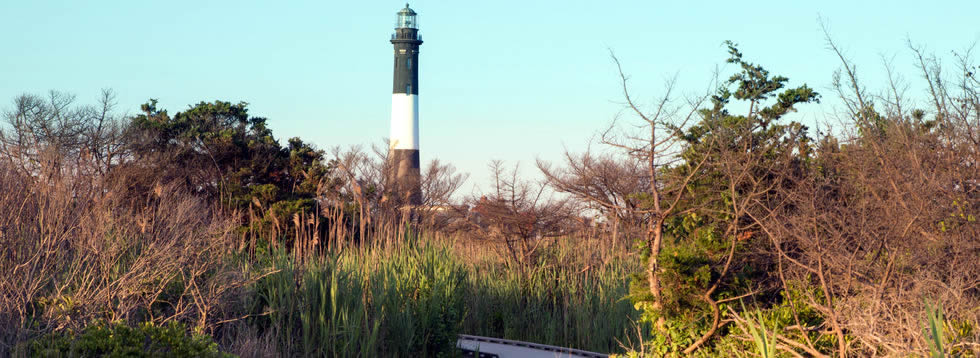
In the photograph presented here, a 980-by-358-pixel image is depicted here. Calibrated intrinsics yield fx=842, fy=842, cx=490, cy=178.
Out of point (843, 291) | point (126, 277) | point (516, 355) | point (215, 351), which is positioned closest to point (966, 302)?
point (843, 291)

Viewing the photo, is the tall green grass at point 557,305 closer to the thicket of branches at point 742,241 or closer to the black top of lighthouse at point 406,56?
the thicket of branches at point 742,241

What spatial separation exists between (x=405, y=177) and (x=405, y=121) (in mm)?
6661

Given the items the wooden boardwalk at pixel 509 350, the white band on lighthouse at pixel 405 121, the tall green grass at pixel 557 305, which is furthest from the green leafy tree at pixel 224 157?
the white band on lighthouse at pixel 405 121

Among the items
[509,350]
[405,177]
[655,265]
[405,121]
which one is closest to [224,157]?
[405,177]

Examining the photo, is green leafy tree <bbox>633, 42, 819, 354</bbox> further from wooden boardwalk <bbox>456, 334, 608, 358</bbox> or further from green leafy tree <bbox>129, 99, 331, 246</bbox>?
green leafy tree <bbox>129, 99, 331, 246</bbox>

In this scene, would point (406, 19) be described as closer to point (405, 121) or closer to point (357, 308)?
point (405, 121)

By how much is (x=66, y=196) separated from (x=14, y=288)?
170cm

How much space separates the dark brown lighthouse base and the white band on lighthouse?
385 mm

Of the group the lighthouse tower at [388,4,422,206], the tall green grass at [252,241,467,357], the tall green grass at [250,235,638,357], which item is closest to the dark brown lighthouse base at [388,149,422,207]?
the lighthouse tower at [388,4,422,206]

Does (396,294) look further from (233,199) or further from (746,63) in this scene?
(233,199)

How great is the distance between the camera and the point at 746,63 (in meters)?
10.4

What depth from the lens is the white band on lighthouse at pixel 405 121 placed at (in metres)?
35.5

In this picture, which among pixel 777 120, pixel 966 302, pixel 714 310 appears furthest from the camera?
pixel 777 120

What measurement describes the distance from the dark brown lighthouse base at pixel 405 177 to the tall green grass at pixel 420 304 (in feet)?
19.1
